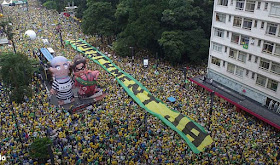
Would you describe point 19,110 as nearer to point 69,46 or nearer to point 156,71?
point 156,71

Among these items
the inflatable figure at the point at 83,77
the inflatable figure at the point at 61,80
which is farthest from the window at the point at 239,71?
the inflatable figure at the point at 61,80

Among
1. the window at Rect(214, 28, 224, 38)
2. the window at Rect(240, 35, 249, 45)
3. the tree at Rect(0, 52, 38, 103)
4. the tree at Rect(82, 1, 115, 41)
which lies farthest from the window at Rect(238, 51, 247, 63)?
the tree at Rect(0, 52, 38, 103)

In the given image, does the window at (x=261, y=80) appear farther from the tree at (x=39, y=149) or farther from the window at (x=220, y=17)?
the tree at (x=39, y=149)

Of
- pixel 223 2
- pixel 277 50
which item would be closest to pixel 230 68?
pixel 277 50

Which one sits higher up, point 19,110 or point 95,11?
point 95,11

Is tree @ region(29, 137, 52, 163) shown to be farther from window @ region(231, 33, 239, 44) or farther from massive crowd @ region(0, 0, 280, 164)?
window @ region(231, 33, 239, 44)

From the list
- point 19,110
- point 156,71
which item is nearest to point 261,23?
point 156,71

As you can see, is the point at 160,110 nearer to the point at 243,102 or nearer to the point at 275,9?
the point at 243,102
